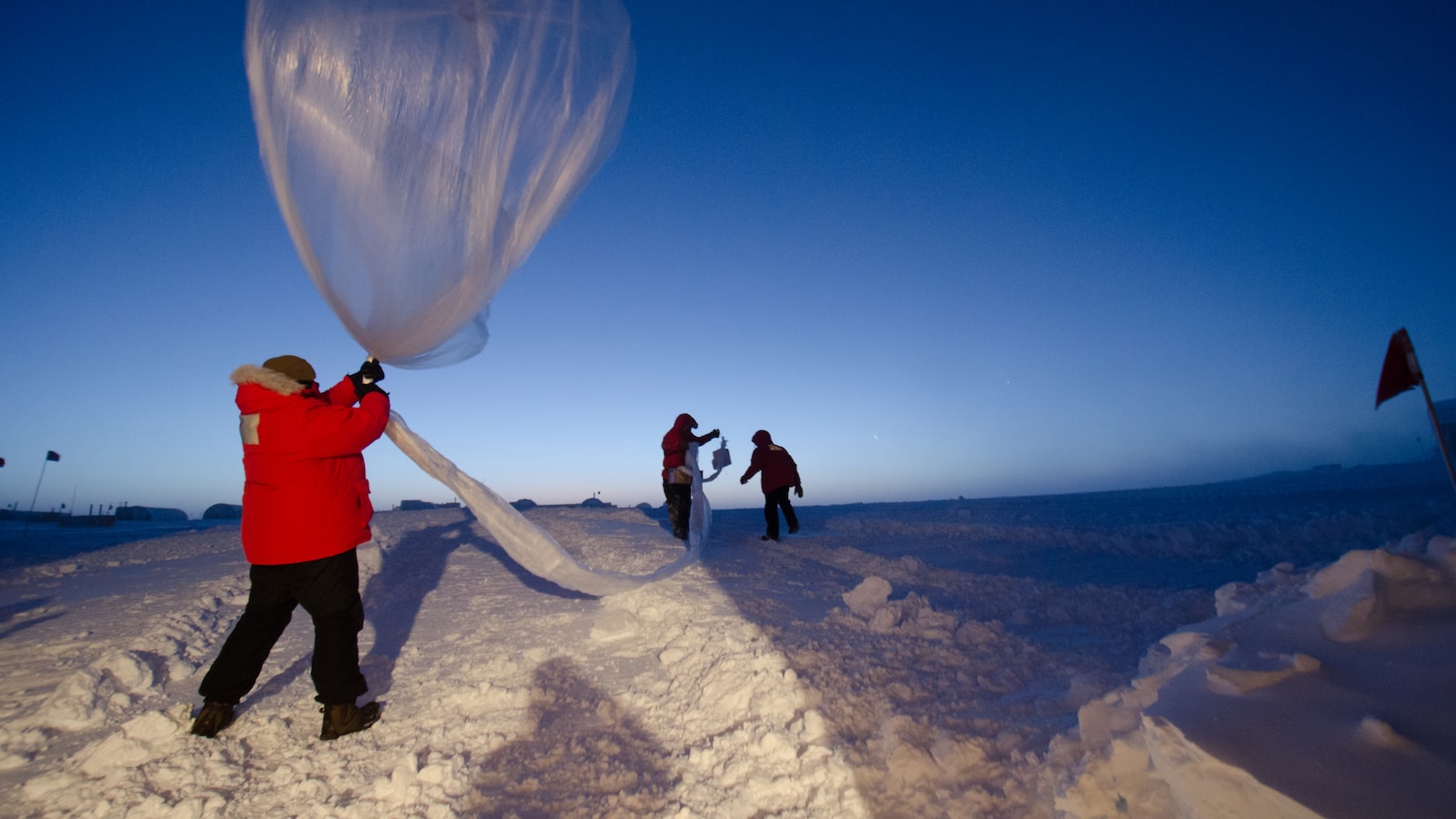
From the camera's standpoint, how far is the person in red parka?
2.62 m

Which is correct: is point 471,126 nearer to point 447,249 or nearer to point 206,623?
point 447,249

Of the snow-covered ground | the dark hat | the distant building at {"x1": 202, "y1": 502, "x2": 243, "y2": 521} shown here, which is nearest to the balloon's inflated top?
the dark hat

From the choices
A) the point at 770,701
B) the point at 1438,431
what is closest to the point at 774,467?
the point at 770,701

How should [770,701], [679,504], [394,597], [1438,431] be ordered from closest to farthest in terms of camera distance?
[1438,431] < [770,701] < [394,597] < [679,504]

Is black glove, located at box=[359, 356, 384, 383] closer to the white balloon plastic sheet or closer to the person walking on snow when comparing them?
the white balloon plastic sheet

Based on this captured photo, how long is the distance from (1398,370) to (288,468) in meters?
4.40

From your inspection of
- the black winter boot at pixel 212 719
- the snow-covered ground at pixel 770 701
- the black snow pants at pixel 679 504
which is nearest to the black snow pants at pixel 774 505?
the black snow pants at pixel 679 504

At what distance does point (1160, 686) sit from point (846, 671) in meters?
1.44

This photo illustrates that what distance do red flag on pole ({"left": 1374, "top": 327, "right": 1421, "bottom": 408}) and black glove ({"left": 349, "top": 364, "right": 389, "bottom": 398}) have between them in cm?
421

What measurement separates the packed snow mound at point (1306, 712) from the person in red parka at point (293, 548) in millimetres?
2821

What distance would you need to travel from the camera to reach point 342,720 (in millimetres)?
2596

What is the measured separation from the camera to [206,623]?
407cm

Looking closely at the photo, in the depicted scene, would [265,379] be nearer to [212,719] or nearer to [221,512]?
[212,719]

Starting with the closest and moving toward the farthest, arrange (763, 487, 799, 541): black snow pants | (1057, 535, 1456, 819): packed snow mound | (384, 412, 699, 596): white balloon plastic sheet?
(1057, 535, 1456, 819): packed snow mound → (384, 412, 699, 596): white balloon plastic sheet → (763, 487, 799, 541): black snow pants
